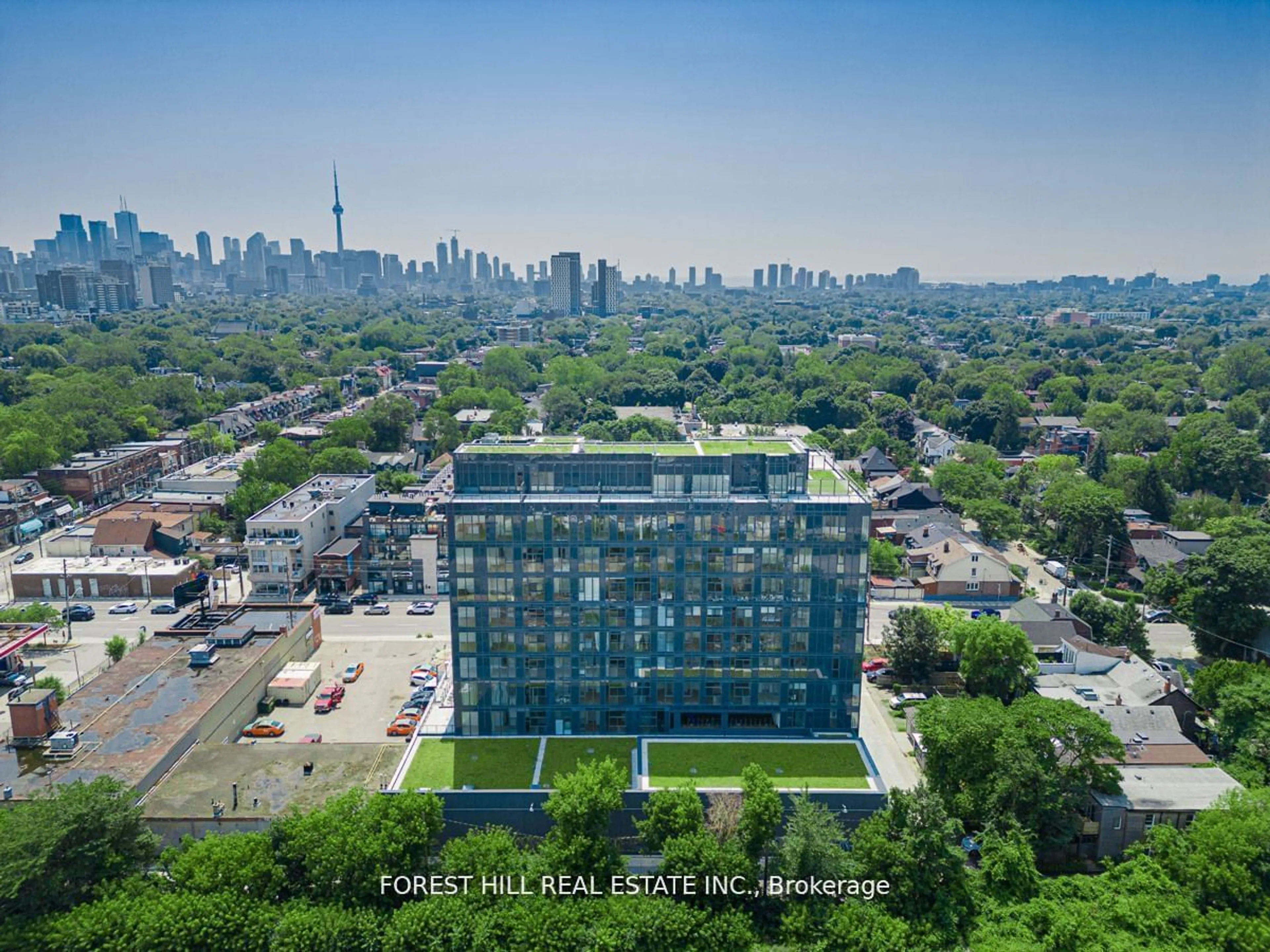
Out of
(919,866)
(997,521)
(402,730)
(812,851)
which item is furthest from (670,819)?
(997,521)

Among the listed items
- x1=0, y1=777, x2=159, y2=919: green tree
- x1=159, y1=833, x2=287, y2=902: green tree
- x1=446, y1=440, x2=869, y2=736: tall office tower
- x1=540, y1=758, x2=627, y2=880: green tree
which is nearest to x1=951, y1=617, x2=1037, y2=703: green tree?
x1=446, y1=440, x2=869, y2=736: tall office tower

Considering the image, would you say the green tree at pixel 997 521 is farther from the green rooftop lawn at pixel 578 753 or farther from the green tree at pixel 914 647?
the green rooftop lawn at pixel 578 753

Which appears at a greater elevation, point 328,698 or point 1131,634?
point 1131,634

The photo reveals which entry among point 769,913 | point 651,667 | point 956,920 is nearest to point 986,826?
point 956,920

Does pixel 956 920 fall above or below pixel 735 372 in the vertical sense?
below

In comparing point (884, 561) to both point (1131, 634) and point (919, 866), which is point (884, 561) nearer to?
point (1131, 634)

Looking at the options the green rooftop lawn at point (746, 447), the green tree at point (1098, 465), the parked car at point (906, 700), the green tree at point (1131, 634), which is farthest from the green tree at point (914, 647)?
the green tree at point (1098, 465)

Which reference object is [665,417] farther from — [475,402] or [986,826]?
[986,826]
